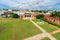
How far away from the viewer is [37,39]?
580 inches

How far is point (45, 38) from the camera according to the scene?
50.4 ft

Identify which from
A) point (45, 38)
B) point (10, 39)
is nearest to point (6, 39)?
point (10, 39)

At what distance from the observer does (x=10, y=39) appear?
1461 cm

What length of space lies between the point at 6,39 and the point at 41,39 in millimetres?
3306

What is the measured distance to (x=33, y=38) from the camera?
49.8 feet

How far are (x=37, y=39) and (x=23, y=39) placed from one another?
1.32 metres

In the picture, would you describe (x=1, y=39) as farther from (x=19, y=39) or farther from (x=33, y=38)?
(x=33, y=38)

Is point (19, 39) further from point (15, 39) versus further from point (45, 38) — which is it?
point (45, 38)

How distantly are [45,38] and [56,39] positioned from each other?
3.64 feet

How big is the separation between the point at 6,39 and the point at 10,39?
1.22 ft

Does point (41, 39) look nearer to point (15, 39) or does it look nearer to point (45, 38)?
point (45, 38)

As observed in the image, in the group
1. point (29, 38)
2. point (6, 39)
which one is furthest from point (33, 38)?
point (6, 39)

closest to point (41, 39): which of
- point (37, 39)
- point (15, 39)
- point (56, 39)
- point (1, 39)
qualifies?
point (37, 39)

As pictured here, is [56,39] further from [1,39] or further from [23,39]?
[1,39]
